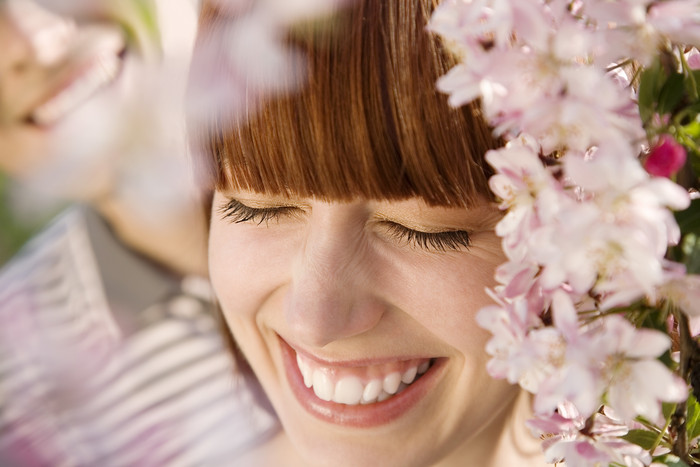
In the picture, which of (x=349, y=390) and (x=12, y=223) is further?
(x=12, y=223)

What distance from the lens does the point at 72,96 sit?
61.2 inches

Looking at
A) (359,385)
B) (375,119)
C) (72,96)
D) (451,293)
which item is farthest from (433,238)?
(72,96)

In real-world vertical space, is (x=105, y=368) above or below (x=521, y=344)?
below

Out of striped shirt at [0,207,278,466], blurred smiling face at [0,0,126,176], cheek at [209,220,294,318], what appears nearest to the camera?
cheek at [209,220,294,318]

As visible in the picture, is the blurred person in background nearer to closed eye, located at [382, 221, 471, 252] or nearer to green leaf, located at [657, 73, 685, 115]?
closed eye, located at [382, 221, 471, 252]

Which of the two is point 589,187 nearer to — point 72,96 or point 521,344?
point 521,344

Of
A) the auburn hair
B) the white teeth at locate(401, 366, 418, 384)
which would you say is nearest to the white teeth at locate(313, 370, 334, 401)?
the white teeth at locate(401, 366, 418, 384)

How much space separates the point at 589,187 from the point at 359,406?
620 millimetres

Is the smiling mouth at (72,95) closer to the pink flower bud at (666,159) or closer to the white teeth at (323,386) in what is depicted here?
the white teeth at (323,386)

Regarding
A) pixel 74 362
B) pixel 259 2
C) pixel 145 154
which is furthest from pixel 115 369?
pixel 259 2

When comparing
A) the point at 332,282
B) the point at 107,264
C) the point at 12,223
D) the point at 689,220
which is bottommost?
the point at 107,264

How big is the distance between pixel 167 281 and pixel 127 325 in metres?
0.14

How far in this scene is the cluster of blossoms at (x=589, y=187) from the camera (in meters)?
0.61

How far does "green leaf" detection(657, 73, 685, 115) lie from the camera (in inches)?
26.6
